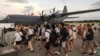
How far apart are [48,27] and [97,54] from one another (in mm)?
3464

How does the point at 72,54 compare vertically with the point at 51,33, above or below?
below

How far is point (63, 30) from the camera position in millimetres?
13516

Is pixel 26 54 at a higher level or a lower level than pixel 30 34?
lower

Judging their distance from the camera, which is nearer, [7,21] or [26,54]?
[26,54]

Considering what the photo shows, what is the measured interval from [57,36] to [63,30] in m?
0.47

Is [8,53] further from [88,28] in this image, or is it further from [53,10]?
[53,10]

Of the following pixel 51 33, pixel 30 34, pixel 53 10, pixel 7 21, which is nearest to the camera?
pixel 51 33

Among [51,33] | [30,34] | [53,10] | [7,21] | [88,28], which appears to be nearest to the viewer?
[51,33]

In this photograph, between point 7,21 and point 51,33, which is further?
point 7,21

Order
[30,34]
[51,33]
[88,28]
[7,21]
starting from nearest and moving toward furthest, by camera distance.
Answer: [51,33] < [88,28] < [30,34] < [7,21]

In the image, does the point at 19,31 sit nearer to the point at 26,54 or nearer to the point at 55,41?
the point at 26,54

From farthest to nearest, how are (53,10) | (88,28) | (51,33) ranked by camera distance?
(53,10) → (88,28) → (51,33)

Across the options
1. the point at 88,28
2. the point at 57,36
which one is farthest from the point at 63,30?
the point at 88,28

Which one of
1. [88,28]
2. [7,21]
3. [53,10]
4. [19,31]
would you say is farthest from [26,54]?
[53,10]
